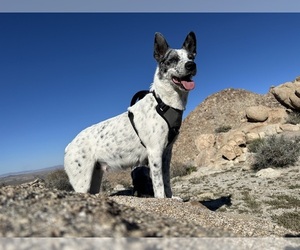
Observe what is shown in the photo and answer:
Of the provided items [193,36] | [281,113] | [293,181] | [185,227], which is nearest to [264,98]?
[281,113]

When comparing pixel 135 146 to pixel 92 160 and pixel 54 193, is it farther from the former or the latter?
pixel 54 193

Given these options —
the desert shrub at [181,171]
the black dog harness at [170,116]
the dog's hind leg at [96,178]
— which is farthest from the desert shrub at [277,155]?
the dog's hind leg at [96,178]

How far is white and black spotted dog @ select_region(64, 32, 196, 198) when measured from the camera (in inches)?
272

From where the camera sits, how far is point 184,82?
6.93 metres

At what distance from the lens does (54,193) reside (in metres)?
2.68

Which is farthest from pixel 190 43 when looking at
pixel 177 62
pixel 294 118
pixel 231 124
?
pixel 231 124

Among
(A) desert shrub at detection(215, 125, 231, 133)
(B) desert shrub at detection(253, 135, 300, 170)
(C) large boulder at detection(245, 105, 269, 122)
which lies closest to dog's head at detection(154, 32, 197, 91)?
(B) desert shrub at detection(253, 135, 300, 170)

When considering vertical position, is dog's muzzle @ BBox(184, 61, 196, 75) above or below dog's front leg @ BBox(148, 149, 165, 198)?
above

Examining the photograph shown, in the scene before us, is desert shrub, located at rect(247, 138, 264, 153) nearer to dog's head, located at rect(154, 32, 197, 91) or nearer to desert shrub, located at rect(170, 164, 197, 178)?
desert shrub, located at rect(170, 164, 197, 178)

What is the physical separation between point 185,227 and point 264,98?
46489 mm

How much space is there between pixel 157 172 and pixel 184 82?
173 centimetres

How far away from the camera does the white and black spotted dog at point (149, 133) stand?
6.90 meters

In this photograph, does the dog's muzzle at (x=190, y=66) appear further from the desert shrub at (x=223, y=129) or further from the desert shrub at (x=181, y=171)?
the desert shrub at (x=223, y=129)

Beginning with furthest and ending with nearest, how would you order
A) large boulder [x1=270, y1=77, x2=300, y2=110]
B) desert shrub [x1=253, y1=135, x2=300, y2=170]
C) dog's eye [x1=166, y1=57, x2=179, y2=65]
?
large boulder [x1=270, y1=77, x2=300, y2=110], desert shrub [x1=253, y1=135, x2=300, y2=170], dog's eye [x1=166, y1=57, x2=179, y2=65]
